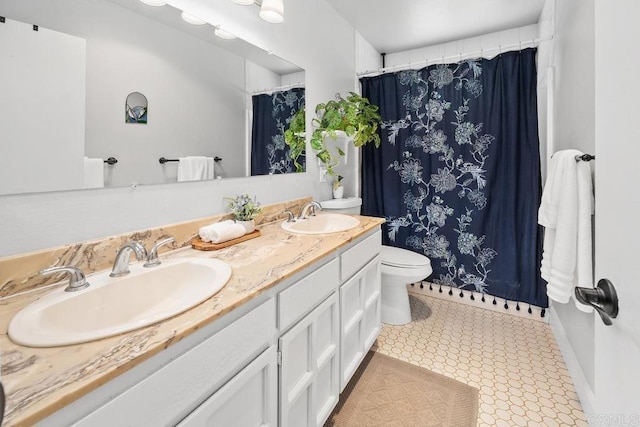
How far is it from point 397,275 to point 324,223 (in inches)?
27.5

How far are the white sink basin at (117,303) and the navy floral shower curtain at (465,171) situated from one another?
2.08 meters

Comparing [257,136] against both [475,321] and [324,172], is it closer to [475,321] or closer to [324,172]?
[324,172]

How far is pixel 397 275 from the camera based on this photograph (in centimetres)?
216

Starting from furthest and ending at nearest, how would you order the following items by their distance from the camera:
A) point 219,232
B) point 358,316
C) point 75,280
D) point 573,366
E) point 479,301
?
point 479,301
point 573,366
point 358,316
point 219,232
point 75,280

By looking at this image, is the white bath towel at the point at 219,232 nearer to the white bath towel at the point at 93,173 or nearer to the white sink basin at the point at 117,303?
the white sink basin at the point at 117,303

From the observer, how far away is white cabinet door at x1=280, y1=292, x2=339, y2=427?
1000 mm

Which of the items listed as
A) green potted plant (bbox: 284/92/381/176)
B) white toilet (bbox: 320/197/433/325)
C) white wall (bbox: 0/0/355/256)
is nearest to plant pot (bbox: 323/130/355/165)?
green potted plant (bbox: 284/92/381/176)

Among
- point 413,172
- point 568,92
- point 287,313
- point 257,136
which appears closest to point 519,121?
point 568,92

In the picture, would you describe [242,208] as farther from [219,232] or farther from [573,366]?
[573,366]

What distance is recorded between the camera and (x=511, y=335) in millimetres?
2129

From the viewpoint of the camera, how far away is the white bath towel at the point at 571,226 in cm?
131

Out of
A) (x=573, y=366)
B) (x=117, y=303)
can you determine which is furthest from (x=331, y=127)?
(x=573, y=366)

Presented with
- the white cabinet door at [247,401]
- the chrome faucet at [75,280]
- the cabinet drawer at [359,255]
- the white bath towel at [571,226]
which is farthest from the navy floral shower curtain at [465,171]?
the chrome faucet at [75,280]

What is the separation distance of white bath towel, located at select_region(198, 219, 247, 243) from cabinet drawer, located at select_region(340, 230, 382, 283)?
0.50 meters
